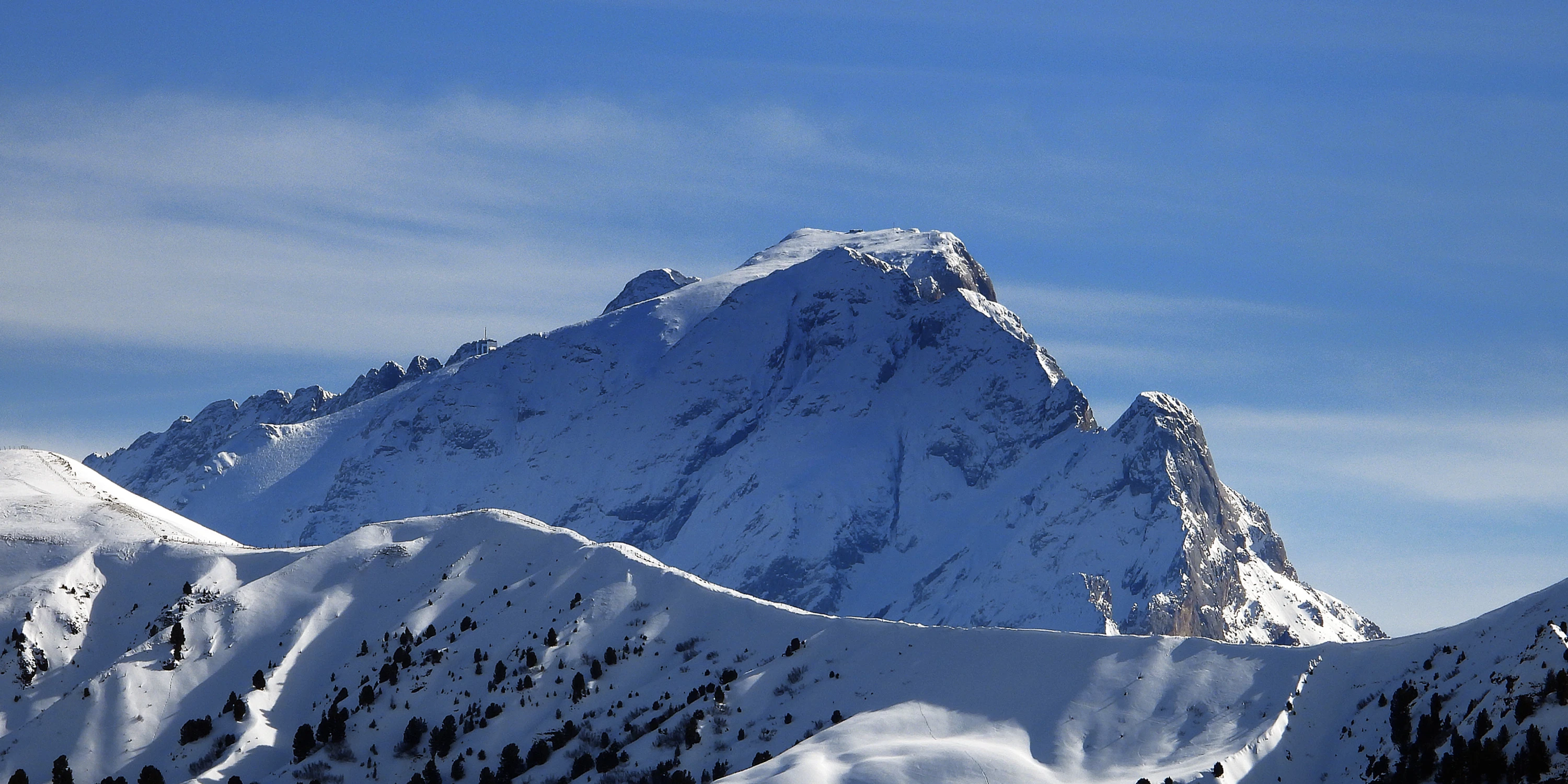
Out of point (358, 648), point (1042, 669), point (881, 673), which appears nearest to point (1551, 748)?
point (1042, 669)

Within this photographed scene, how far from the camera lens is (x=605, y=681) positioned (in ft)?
386

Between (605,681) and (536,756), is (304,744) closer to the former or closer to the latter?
(536,756)

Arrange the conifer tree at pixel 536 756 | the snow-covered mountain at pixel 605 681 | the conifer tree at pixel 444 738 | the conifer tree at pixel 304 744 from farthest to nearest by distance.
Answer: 1. the conifer tree at pixel 304 744
2. the conifer tree at pixel 444 738
3. the conifer tree at pixel 536 756
4. the snow-covered mountain at pixel 605 681

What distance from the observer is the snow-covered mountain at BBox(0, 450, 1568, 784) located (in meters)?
91.1

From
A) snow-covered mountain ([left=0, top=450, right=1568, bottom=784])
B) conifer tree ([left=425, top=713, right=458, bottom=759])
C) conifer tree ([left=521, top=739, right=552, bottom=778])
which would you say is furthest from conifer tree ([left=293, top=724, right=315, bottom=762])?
conifer tree ([left=521, top=739, right=552, bottom=778])

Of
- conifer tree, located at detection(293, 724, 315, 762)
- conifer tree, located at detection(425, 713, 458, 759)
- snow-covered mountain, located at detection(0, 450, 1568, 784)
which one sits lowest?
conifer tree, located at detection(293, 724, 315, 762)

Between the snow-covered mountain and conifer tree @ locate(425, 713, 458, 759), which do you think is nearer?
the snow-covered mountain

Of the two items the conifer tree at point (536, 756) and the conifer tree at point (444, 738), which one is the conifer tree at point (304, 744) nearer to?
the conifer tree at point (444, 738)

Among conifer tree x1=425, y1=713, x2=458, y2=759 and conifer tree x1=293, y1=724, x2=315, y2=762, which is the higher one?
conifer tree x1=425, y1=713, x2=458, y2=759

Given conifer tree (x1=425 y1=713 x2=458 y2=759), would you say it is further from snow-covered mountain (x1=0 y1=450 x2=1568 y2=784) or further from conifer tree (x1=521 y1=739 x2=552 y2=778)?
conifer tree (x1=521 y1=739 x2=552 y2=778)

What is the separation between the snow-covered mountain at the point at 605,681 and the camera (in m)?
91.1

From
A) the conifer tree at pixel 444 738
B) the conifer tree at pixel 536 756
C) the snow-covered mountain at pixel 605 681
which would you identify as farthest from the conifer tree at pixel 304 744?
the conifer tree at pixel 536 756

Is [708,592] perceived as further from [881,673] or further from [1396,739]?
[1396,739]

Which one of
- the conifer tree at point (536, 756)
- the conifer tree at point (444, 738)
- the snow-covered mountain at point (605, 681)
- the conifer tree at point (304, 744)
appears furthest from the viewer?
the conifer tree at point (304, 744)
